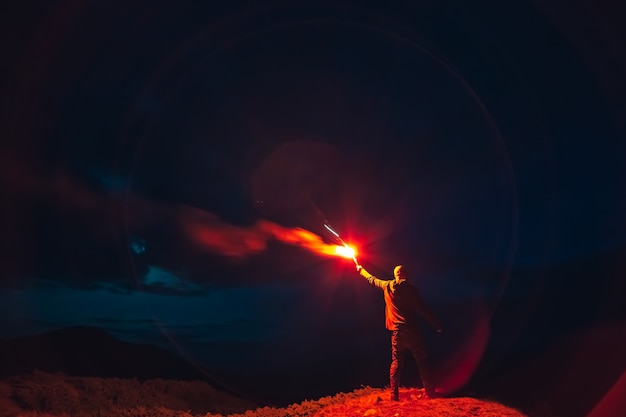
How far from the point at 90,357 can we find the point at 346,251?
1144cm

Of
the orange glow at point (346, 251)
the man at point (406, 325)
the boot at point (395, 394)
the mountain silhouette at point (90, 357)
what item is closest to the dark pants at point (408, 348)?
→ the man at point (406, 325)

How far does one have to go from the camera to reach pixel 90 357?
16719mm

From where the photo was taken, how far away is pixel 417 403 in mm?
9406

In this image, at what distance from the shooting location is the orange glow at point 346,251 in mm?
11400

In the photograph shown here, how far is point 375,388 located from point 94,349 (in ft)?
37.0

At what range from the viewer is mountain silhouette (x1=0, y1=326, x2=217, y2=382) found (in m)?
14.8

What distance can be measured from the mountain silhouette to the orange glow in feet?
23.0

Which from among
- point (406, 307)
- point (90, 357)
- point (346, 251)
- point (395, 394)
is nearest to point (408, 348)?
point (406, 307)

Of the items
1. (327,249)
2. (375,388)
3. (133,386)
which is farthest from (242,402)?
Answer: (327,249)

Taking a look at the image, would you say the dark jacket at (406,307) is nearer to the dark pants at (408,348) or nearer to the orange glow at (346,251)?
the dark pants at (408,348)

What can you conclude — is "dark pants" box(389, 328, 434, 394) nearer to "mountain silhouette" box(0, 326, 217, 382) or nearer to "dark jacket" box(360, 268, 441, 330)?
"dark jacket" box(360, 268, 441, 330)

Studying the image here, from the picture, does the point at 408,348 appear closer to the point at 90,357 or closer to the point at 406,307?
the point at 406,307

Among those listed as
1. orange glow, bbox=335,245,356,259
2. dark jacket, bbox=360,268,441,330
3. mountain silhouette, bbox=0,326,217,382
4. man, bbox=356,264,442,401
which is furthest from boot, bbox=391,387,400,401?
mountain silhouette, bbox=0,326,217,382

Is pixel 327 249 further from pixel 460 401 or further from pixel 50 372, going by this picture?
pixel 50 372
